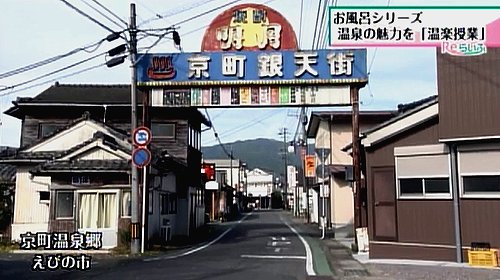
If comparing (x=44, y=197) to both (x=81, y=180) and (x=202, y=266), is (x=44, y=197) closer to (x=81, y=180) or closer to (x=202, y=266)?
(x=81, y=180)

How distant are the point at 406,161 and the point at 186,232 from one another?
15.3m

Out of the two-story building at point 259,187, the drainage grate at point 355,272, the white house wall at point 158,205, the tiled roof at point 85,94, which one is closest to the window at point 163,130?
the tiled roof at point 85,94

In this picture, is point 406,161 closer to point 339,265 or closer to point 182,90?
point 339,265

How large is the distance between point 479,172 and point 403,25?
4.54 meters

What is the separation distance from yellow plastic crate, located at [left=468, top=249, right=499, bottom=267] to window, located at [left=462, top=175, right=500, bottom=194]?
1.38 metres

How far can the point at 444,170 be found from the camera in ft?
48.8

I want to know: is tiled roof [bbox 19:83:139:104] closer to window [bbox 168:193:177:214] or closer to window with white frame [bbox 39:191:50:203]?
window [bbox 168:193:177:214]

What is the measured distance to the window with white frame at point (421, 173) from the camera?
14.9 meters

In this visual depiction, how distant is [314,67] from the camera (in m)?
20.0

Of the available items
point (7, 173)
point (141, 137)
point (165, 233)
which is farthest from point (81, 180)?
point (7, 173)

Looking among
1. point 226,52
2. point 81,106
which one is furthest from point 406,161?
point 81,106

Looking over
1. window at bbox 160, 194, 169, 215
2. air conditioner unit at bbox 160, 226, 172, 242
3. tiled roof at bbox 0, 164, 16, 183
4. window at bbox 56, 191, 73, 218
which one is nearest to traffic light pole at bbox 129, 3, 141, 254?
window at bbox 56, 191, 73, 218

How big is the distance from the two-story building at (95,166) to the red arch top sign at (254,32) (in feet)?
13.0

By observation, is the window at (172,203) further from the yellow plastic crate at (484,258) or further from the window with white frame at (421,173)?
the yellow plastic crate at (484,258)
